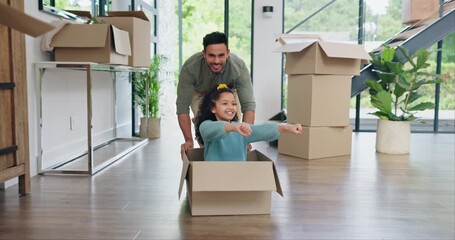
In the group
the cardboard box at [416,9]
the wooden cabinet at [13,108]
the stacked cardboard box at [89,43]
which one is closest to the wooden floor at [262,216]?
the wooden cabinet at [13,108]

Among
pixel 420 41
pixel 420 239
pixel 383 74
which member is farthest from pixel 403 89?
pixel 420 239

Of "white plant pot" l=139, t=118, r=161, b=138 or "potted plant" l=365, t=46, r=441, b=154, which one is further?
"white plant pot" l=139, t=118, r=161, b=138

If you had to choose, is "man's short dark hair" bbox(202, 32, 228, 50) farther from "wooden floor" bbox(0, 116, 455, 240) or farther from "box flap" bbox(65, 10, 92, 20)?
"box flap" bbox(65, 10, 92, 20)

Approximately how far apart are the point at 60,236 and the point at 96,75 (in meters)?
2.47

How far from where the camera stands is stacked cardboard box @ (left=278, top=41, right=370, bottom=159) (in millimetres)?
3619

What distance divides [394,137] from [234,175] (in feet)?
8.17

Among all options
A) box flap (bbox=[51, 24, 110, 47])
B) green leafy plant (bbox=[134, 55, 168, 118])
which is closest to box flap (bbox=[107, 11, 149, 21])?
box flap (bbox=[51, 24, 110, 47])

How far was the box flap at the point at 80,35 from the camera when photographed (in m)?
2.95

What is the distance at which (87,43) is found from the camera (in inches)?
116

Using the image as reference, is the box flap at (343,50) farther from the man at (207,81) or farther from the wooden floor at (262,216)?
the man at (207,81)

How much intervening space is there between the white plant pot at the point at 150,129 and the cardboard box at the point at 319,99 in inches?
64.6

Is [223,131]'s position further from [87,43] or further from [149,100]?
[149,100]

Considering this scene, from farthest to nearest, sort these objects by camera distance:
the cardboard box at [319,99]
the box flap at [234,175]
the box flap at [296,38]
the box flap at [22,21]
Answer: the box flap at [296,38] < the cardboard box at [319,99] < the box flap at [234,175] < the box flap at [22,21]

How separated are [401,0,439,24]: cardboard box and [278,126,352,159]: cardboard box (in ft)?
6.69
